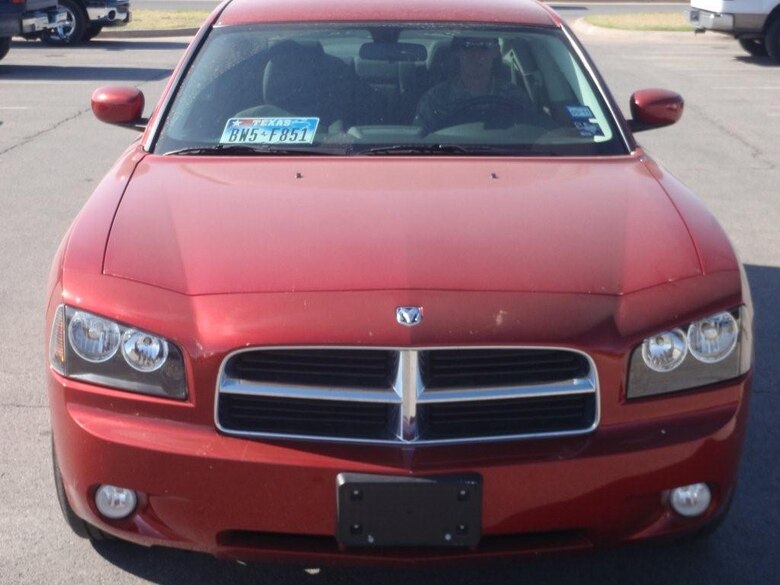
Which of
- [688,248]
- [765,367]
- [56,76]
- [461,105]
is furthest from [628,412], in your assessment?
[56,76]

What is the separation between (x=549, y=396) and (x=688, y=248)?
28.5 inches

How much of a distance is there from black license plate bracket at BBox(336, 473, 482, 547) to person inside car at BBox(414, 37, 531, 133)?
1853mm

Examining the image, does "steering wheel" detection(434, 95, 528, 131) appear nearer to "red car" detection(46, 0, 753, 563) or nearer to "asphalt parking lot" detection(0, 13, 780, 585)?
"red car" detection(46, 0, 753, 563)

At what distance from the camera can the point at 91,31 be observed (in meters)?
23.3

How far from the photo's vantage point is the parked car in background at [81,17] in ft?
72.9

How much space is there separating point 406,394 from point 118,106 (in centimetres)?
244

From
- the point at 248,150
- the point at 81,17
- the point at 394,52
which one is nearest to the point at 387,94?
the point at 394,52

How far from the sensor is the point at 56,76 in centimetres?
1736

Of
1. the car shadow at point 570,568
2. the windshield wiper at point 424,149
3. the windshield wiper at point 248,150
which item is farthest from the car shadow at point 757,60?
the car shadow at point 570,568

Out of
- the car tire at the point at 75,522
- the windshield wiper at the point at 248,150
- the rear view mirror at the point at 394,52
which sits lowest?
the car tire at the point at 75,522

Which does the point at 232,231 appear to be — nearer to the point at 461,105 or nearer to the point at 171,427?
the point at 171,427

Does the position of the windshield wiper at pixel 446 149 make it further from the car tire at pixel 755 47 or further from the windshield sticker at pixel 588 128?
the car tire at pixel 755 47

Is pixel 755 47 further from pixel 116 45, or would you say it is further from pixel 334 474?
pixel 334 474

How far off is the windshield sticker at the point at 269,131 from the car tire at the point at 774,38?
1638cm
